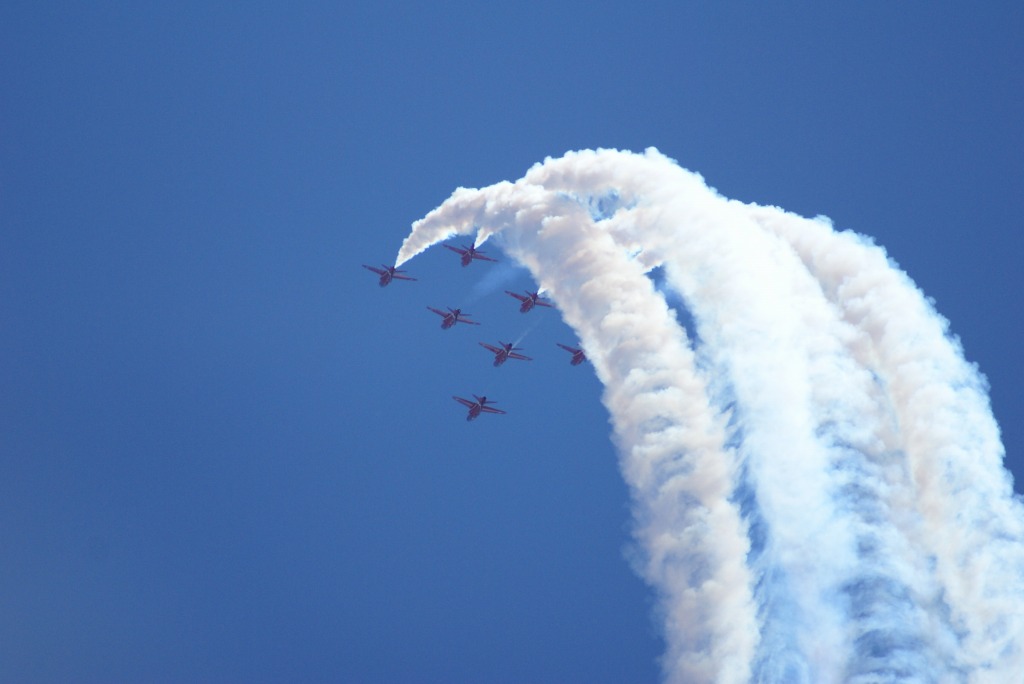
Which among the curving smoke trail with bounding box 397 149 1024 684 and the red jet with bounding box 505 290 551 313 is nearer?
the curving smoke trail with bounding box 397 149 1024 684

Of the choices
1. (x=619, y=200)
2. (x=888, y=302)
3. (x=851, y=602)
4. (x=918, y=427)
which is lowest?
(x=851, y=602)

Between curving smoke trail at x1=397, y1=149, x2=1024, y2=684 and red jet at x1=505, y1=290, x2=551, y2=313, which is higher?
red jet at x1=505, y1=290, x2=551, y2=313

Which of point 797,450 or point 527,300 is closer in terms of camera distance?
point 797,450

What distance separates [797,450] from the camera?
52938 mm

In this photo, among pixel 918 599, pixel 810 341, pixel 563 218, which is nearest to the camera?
pixel 918 599

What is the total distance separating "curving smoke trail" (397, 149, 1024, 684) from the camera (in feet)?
167

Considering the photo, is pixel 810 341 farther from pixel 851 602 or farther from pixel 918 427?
pixel 851 602

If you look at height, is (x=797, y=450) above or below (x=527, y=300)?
below

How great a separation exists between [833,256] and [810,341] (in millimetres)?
4449

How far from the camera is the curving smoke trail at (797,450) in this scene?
50.9 m

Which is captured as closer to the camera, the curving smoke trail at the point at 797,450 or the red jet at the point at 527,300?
the curving smoke trail at the point at 797,450

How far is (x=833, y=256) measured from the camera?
57.4 m

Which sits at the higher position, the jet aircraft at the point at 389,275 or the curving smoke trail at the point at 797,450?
the jet aircraft at the point at 389,275

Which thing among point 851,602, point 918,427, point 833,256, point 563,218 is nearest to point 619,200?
point 563,218
